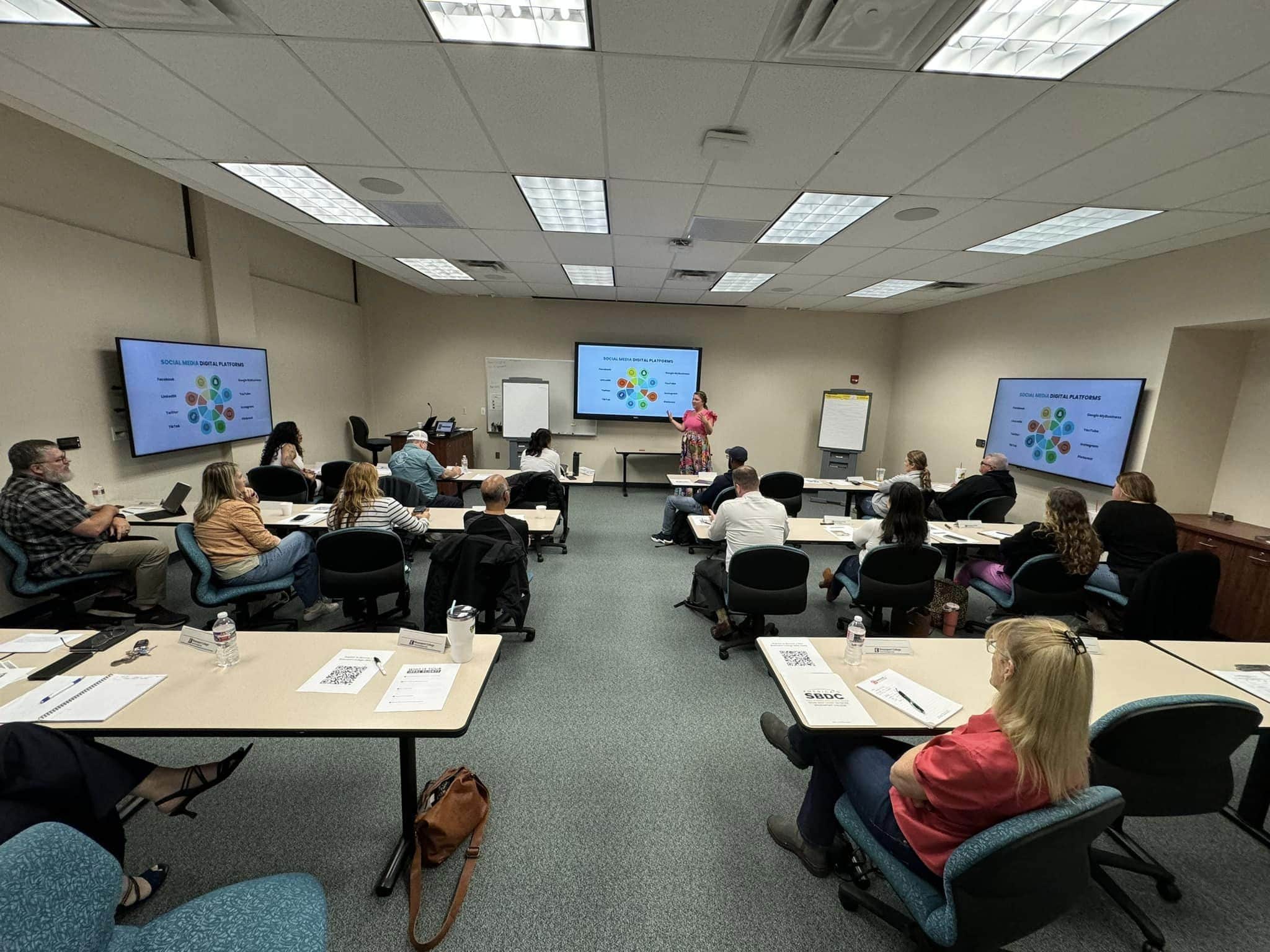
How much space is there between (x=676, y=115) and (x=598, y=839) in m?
3.09

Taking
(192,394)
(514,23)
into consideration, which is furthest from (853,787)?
(192,394)

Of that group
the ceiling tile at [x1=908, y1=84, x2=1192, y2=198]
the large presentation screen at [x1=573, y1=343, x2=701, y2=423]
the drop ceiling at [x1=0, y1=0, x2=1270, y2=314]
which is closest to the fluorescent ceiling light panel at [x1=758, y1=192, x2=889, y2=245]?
the drop ceiling at [x1=0, y1=0, x2=1270, y2=314]

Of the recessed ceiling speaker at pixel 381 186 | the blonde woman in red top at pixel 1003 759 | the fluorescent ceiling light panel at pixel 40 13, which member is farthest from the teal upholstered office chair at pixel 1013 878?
the recessed ceiling speaker at pixel 381 186

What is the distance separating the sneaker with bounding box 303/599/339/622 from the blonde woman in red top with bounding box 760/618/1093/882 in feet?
11.9

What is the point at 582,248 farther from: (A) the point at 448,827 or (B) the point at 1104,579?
(B) the point at 1104,579

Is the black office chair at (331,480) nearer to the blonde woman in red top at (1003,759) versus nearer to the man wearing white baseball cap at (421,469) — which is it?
the man wearing white baseball cap at (421,469)

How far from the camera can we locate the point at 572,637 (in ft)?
11.2

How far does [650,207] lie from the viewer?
137 inches

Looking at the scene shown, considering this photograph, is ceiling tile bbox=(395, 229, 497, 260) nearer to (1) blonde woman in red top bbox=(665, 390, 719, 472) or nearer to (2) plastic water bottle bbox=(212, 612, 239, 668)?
(1) blonde woman in red top bbox=(665, 390, 719, 472)

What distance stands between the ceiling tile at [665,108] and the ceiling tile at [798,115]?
11 centimetres

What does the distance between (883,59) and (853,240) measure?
94.6 inches

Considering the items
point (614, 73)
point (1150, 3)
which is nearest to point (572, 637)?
point (614, 73)

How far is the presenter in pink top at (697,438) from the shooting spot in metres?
6.86

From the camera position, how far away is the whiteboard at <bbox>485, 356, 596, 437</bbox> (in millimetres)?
7910
